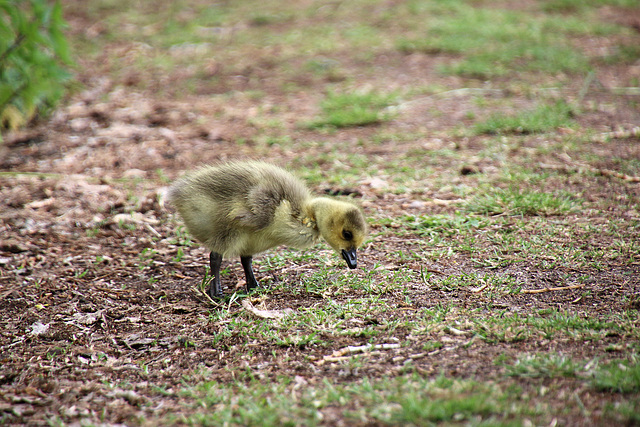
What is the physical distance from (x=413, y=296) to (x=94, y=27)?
34.2ft

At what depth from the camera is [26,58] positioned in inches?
276

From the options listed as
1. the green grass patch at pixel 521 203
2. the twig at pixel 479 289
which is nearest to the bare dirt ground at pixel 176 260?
the twig at pixel 479 289

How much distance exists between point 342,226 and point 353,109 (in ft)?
13.9

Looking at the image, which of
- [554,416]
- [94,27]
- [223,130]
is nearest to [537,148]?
[223,130]

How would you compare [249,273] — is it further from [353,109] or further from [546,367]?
[353,109]

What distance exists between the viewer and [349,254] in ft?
13.8

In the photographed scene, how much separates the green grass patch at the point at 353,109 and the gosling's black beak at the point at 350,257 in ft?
12.4

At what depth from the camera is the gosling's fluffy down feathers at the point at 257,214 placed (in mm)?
4160

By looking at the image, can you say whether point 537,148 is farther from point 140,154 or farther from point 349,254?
point 140,154

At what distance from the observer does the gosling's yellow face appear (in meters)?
4.11

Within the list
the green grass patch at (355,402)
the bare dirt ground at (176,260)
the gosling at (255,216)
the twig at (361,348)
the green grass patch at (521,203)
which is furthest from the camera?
the green grass patch at (521,203)

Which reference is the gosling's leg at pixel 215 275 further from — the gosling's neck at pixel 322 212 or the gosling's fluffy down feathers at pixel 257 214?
the gosling's neck at pixel 322 212

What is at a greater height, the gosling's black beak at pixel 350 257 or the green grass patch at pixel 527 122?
the gosling's black beak at pixel 350 257

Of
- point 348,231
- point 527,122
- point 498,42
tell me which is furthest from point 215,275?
point 498,42
